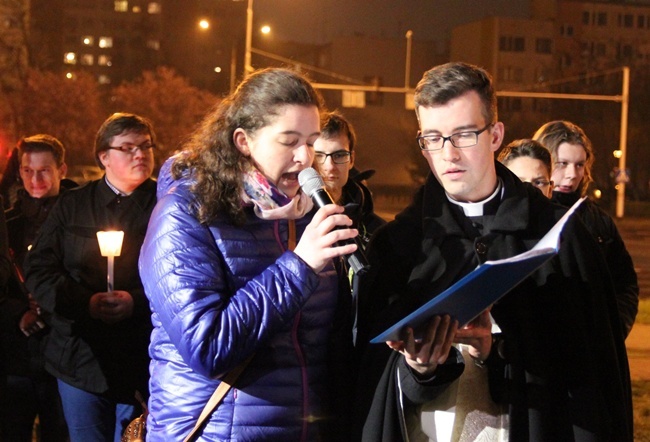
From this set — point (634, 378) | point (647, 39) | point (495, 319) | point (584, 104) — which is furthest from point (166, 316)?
point (647, 39)

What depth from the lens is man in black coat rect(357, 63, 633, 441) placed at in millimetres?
3305

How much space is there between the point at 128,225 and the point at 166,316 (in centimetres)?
246

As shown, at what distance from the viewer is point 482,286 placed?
8.96 ft

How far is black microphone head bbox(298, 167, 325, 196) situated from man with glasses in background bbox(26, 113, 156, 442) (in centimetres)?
232

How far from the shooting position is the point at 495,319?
3.38 metres

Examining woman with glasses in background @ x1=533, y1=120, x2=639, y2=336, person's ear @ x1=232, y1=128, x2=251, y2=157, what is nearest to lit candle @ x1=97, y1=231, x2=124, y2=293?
person's ear @ x1=232, y1=128, x2=251, y2=157

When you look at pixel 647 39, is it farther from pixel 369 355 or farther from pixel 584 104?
pixel 369 355

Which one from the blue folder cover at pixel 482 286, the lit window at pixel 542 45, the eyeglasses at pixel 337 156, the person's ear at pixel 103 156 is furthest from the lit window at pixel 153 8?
the blue folder cover at pixel 482 286

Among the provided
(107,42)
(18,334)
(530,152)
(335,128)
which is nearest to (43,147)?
(18,334)

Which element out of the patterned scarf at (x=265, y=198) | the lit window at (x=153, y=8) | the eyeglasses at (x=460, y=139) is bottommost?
the patterned scarf at (x=265, y=198)

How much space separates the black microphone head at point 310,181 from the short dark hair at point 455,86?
2.12 ft

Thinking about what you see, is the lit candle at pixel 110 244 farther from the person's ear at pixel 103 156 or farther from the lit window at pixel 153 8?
the lit window at pixel 153 8

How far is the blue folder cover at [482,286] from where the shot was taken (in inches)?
103

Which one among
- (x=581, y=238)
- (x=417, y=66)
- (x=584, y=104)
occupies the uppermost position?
(x=417, y=66)
